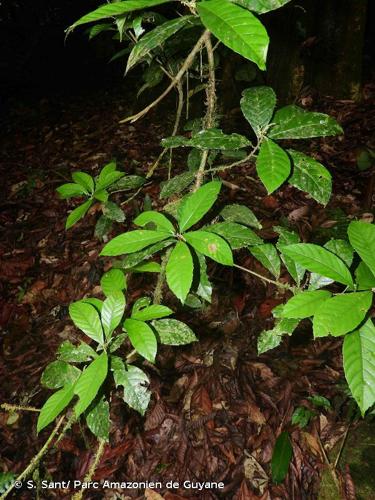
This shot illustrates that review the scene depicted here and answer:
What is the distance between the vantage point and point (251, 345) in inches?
81.6

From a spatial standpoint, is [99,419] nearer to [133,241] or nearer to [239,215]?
[133,241]

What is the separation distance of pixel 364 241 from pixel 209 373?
1354 mm

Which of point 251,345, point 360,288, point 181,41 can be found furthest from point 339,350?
point 181,41

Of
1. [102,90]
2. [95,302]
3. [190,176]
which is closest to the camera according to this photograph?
[95,302]

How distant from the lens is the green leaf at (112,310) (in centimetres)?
109

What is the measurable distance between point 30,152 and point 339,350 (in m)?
4.04

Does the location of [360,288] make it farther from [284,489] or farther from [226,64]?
[226,64]

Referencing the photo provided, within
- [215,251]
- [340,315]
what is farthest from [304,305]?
[215,251]

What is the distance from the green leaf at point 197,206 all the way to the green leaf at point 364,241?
36 centimetres

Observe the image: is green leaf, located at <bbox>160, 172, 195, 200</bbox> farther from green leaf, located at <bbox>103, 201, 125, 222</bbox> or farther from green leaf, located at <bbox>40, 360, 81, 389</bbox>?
green leaf, located at <bbox>40, 360, 81, 389</bbox>

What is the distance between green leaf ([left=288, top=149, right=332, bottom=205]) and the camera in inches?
39.8

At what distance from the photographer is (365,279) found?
3.06 ft

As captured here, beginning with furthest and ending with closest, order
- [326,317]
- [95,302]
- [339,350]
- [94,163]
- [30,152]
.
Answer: [30,152] → [94,163] → [339,350] → [95,302] → [326,317]

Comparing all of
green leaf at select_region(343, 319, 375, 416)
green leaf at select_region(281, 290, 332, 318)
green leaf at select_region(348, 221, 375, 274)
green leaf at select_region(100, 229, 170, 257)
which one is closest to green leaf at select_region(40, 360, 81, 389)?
green leaf at select_region(100, 229, 170, 257)
